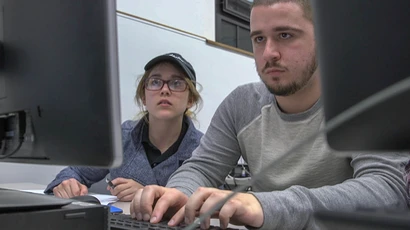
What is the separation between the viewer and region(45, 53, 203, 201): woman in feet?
4.81

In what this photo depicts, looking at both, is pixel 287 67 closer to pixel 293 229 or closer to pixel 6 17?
pixel 293 229

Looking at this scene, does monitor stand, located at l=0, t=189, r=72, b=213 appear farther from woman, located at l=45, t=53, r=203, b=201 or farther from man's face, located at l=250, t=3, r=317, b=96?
woman, located at l=45, t=53, r=203, b=201

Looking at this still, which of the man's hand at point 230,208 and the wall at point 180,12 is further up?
the wall at point 180,12

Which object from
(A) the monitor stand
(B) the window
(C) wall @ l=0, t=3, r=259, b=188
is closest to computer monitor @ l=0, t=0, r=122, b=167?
(A) the monitor stand

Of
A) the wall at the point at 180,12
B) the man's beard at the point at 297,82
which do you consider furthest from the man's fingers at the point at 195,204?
the wall at the point at 180,12

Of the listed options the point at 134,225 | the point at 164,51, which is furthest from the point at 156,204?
the point at 164,51

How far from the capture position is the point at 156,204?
0.71 meters

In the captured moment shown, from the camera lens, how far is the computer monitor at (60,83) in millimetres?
474

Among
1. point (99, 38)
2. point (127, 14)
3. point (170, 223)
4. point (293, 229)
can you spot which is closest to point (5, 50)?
point (99, 38)

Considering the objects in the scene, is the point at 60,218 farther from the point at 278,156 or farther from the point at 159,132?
the point at 159,132

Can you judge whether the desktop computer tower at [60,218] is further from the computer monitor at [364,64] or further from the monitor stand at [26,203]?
the computer monitor at [364,64]

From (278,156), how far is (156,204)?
0.24 metres

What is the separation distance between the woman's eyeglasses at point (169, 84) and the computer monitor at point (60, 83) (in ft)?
3.07

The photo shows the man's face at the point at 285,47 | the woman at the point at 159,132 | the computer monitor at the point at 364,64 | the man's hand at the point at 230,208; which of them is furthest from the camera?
the woman at the point at 159,132
